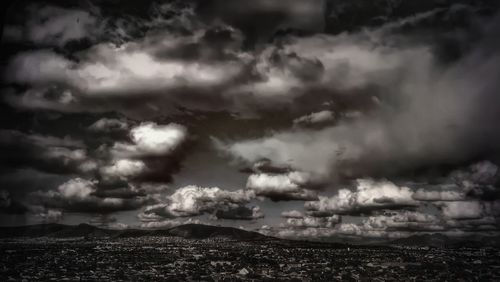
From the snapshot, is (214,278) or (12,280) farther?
(214,278)

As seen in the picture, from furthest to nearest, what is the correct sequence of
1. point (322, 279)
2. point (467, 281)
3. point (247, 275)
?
point (247, 275)
point (322, 279)
point (467, 281)

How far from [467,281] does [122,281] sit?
1725 cm

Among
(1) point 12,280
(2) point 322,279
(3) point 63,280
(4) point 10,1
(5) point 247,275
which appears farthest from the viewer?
(5) point 247,275

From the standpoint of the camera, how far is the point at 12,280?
17375 mm

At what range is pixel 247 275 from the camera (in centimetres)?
2353

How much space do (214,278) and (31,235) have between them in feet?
634

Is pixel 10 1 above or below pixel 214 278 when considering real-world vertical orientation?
above

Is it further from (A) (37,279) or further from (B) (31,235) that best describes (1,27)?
(B) (31,235)

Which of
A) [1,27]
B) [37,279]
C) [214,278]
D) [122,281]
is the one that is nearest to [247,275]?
[214,278]

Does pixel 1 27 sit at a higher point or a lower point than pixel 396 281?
higher

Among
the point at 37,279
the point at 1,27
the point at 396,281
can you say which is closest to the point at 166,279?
the point at 37,279

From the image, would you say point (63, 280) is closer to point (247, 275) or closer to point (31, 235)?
point (247, 275)

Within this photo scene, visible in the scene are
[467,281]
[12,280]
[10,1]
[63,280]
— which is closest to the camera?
[10,1]

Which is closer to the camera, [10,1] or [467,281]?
[10,1]
